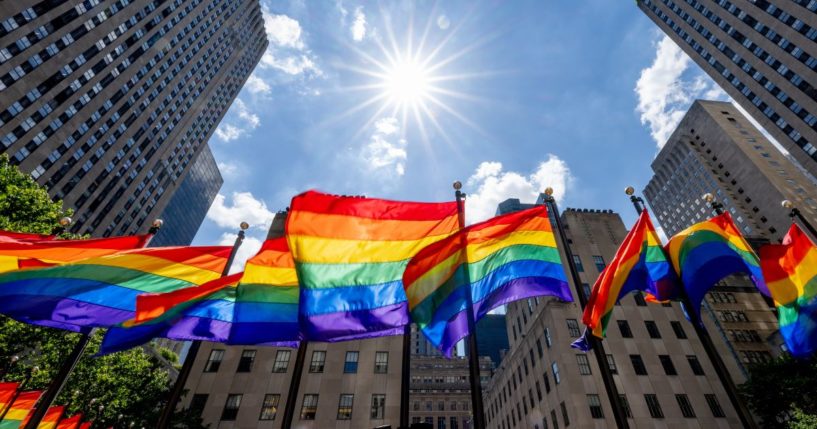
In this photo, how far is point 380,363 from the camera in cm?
3681

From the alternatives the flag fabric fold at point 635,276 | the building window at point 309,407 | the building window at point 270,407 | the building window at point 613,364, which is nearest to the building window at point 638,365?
the building window at point 613,364

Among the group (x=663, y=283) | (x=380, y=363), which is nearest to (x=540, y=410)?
(x=380, y=363)

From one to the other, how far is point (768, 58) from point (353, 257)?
9745 cm

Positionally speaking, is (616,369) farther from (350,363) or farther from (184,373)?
(184,373)

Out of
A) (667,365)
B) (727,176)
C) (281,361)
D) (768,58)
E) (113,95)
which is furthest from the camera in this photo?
(727,176)

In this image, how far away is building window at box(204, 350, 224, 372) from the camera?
3588cm

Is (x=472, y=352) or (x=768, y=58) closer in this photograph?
(x=472, y=352)

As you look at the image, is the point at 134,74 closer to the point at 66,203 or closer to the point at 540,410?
the point at 66,203

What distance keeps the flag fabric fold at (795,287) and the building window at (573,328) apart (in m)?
33.7

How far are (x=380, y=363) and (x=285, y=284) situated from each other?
29.6 meters

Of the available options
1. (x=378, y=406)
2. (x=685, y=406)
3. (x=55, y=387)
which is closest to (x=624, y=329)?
(x=685, y=406)

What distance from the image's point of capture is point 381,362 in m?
36.9

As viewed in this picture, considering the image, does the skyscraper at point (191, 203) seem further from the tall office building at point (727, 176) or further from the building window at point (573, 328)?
the tall office building at point (727, 176)

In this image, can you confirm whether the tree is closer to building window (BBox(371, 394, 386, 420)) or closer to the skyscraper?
building window (BBox(371, 394, 386, 420))
